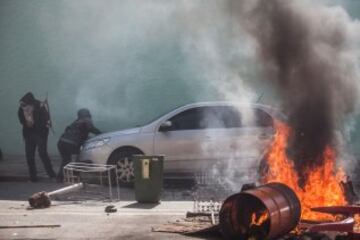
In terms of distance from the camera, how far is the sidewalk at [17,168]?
13.3 metres

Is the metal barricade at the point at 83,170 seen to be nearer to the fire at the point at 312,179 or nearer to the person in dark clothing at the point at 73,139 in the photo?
the person in dark clothing at the point at 73,139

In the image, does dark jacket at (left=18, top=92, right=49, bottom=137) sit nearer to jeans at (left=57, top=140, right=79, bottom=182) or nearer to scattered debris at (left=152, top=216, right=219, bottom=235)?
jeans at (left=57, top=140, right=79, bottom=182)

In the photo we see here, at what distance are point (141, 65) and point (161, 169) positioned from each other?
21.2 feet

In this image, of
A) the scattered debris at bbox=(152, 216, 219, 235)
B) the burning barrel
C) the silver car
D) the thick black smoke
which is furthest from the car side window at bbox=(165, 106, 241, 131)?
the burning barrel

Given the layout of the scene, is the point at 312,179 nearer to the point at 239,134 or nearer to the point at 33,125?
the point at 239,134

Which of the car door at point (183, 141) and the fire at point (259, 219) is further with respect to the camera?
the car door at point (183, 141)

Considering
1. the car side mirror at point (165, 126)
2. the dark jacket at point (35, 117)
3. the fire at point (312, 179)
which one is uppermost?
the dark jacket at point (35, 117)

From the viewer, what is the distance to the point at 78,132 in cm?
1284

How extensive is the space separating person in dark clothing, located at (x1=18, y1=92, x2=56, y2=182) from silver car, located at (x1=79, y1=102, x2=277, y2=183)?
137 centimetres

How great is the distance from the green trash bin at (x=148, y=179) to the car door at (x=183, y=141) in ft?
4.79

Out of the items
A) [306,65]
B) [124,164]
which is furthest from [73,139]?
[306,65]

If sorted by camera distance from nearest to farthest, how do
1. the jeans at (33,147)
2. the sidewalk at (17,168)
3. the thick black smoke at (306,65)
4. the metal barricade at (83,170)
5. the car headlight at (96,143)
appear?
the thick black smoke at (306,65) < the metal barricade at (83,170) < the car headlight at (96,143) < the jeans at (33,147) < the sidewalk at (17,168)

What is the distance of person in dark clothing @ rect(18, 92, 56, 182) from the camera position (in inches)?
503

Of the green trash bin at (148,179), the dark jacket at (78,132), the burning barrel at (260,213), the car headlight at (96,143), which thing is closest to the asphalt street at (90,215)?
the green trash bin at (148,179)
